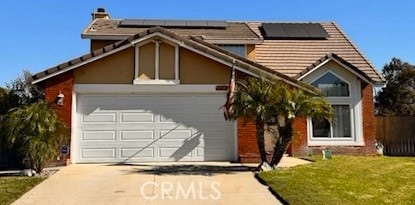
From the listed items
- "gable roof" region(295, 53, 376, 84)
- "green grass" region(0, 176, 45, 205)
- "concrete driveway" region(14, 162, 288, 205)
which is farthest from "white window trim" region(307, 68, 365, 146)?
"green grass" region(0, 176, 45, 205)

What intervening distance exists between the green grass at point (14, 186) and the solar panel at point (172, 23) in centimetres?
1185

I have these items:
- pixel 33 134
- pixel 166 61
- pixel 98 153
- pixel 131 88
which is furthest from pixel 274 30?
pixel 33 134

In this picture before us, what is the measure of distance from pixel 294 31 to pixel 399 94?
58.7ft

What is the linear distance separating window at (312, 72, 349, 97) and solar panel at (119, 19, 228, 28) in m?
6.13

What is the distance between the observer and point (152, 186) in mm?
10367

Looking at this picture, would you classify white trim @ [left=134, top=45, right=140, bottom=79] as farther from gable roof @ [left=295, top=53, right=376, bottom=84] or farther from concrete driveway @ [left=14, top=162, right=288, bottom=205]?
gable roof @ [left=295, top=53, right=376, bottom=84]

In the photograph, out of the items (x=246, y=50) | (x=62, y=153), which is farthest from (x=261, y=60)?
(x=62, y=153)

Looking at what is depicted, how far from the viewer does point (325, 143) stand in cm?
1836

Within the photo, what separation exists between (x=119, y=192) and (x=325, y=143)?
36.3ft

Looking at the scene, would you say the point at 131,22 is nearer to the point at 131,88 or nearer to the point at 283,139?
the point at 131,88

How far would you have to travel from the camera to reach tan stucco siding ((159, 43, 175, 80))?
50.3ft

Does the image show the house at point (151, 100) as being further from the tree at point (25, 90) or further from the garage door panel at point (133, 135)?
the tree at point (25, 90)

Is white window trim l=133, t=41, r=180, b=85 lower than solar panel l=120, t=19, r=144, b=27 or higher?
lower

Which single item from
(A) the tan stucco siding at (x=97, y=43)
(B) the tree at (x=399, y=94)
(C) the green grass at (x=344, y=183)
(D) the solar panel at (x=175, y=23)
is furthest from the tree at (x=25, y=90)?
(B) the tree at (x=399, y=94)
